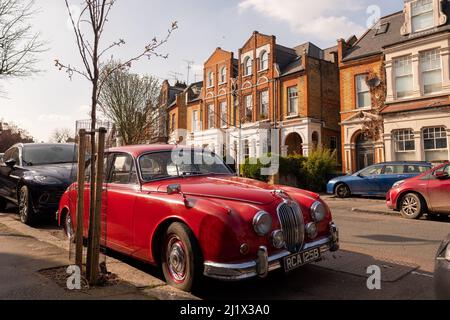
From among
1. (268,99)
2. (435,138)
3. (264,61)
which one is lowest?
(435,138)

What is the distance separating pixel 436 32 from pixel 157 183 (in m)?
19.9

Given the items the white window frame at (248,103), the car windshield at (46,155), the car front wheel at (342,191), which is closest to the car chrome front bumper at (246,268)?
the car windshield at (46,155)

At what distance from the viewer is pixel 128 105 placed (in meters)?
31.4

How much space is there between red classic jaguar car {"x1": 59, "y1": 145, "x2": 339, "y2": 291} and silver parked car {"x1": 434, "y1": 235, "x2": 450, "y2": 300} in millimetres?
1288

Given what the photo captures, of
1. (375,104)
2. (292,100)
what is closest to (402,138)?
(375,104)

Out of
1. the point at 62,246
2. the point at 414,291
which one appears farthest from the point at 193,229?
the point at 62,246

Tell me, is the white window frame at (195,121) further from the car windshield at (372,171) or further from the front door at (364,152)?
the car windshield at (372,171)

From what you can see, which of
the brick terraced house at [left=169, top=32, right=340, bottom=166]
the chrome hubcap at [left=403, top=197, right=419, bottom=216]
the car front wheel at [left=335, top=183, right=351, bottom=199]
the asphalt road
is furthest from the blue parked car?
the brick terraced house at [left=169, top=32, right=340, bottom=166]

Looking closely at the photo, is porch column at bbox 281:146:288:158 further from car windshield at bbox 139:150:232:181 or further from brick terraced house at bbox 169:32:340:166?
car windshield at bbox 139:150:232:181

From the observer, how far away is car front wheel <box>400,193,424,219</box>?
1032cm

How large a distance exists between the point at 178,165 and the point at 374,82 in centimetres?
2059

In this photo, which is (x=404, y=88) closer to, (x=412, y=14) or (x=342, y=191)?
(x=412, y=14)

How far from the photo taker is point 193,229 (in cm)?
403
